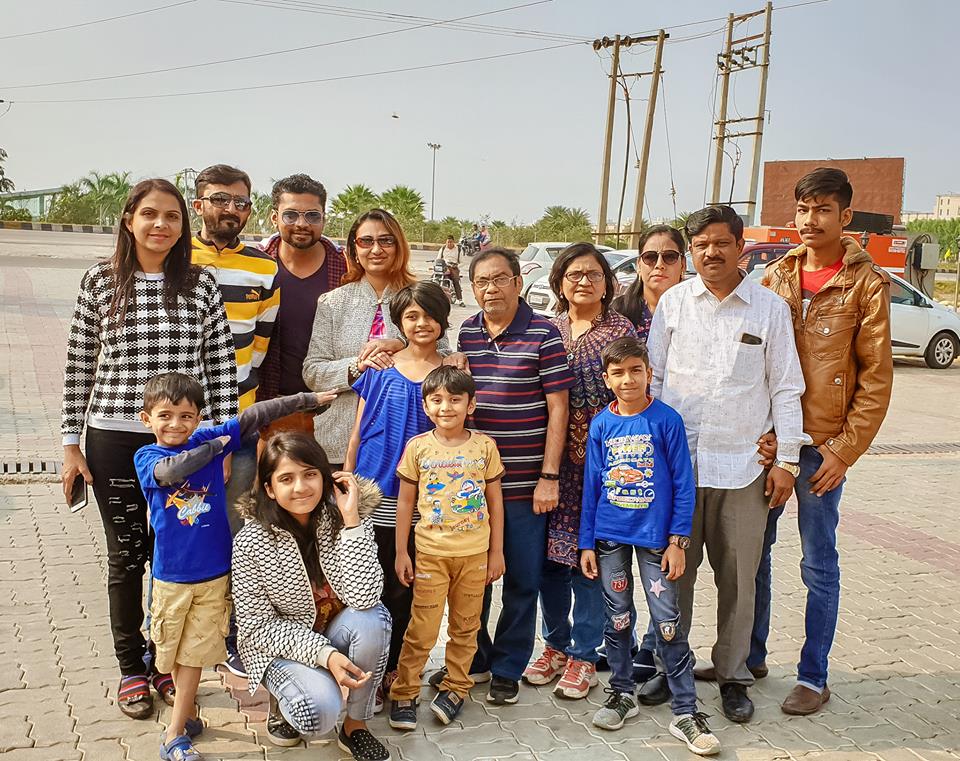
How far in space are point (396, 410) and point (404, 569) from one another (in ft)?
2.10

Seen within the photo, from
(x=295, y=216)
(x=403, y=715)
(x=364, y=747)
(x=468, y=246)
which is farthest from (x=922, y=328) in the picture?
(x=468, y=246)

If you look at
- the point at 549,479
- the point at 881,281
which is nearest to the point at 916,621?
the point at 881,281

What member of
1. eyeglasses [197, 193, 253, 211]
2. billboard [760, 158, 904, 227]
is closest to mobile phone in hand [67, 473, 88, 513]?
eyeglasses [197, 193, 253, 211]

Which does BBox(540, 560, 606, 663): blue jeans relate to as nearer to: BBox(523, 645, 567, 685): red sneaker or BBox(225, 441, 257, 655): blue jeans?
BBox(523, 645, 567, 685): red sneaker

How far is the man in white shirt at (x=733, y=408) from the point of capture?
3537mm

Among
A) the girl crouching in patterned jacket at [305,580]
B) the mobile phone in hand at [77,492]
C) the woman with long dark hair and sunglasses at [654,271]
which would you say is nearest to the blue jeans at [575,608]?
the girl crouching in patterned jacket at [305,580]

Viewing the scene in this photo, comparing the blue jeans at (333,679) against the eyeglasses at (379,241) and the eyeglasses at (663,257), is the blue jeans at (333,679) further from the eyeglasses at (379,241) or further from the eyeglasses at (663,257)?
the eyeglasses at (663,257)

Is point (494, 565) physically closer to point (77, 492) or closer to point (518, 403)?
point (518, 403)

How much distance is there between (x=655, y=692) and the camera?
12.5 feet

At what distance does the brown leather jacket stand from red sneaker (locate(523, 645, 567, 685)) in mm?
1493

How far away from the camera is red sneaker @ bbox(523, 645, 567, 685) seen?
3916 millimetres

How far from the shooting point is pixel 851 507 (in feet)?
23.5

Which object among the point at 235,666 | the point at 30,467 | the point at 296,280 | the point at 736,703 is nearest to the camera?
the point at 736,703

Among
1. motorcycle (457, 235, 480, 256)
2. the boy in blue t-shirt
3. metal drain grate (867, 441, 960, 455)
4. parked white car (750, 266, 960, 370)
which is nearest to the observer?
the boy in blue t-shirt
